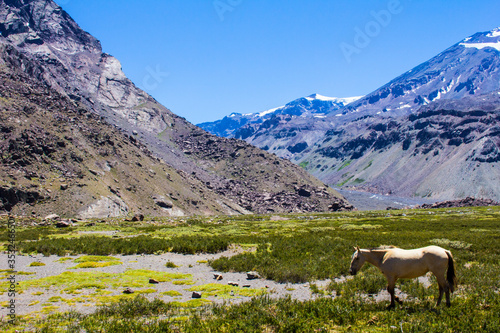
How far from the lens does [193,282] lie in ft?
61.2

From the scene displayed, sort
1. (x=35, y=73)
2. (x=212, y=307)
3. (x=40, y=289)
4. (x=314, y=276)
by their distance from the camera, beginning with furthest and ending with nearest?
(x=35, y=73), (x=314, y=276), (x=40, y=289), (x=212, y=307)

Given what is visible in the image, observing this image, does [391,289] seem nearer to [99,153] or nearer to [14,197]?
[14,197]

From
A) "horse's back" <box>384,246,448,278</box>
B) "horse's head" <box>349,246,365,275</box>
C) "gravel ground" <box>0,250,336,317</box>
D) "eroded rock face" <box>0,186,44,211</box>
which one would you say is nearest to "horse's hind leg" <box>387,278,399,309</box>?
"horse's back" <box>384,246,448,278</box>

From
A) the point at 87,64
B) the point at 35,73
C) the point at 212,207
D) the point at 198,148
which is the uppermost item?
the point at 87,64

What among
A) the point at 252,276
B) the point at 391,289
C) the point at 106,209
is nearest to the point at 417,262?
the point at 391,289

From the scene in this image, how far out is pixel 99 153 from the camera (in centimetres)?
9119

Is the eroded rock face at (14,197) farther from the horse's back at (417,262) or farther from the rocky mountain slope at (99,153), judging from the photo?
the horse's back at (417,262)

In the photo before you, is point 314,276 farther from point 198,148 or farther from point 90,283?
point 198,148

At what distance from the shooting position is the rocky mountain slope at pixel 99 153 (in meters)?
70.2

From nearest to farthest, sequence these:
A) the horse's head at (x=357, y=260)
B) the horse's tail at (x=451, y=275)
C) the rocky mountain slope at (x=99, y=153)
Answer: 1. the horse's tail at (x=451, y=275)
2. the horse's head at (x=357, y=260)
3. the rocky mountain slope at (x=99, y=153)

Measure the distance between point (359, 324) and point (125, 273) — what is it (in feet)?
49.8

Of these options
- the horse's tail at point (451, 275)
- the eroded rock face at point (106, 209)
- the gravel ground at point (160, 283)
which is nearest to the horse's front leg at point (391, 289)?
the horse's tail at point (451, 275)

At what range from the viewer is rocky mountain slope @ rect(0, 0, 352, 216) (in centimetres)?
7025

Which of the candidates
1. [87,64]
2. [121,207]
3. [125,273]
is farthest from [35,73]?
[125,273]
